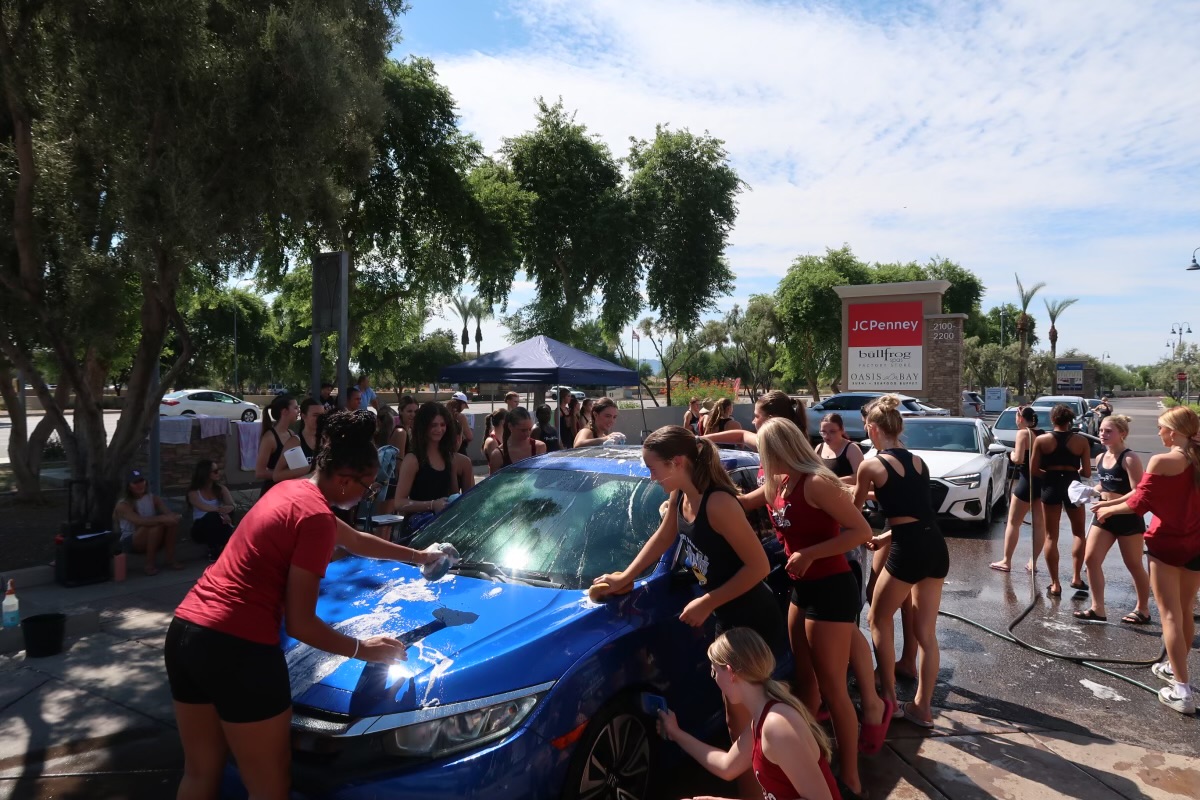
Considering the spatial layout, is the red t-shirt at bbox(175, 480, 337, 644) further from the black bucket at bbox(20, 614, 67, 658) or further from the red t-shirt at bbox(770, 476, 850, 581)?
the black bucket at bbox(20, 614, 67, 658)

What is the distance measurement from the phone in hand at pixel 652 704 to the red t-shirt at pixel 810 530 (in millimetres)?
873

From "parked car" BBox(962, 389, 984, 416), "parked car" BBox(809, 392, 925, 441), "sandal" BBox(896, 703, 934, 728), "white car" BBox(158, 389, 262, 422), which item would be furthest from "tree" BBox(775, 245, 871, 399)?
"sandal" BBox(896, 703, 934, 728)

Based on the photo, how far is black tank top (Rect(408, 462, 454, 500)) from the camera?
582cm

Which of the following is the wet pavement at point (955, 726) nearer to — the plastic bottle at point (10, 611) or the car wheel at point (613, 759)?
the plastic bottle at point (10, 611)

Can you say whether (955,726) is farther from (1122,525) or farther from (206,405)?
(206,405)

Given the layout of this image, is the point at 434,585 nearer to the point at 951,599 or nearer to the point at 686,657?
the point at 686,657

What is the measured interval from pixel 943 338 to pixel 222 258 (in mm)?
22819

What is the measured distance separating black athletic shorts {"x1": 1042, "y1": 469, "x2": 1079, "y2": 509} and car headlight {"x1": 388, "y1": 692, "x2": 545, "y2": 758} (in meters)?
6.31

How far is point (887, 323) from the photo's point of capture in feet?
83.0

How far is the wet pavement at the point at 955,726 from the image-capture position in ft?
12.6

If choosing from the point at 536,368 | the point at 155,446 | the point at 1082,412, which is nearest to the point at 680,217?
the point at 1082,412

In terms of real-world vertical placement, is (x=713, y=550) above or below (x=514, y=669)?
above

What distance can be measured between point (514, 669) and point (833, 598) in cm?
151

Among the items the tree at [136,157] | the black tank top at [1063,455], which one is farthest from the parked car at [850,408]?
the tree at [136,157]
